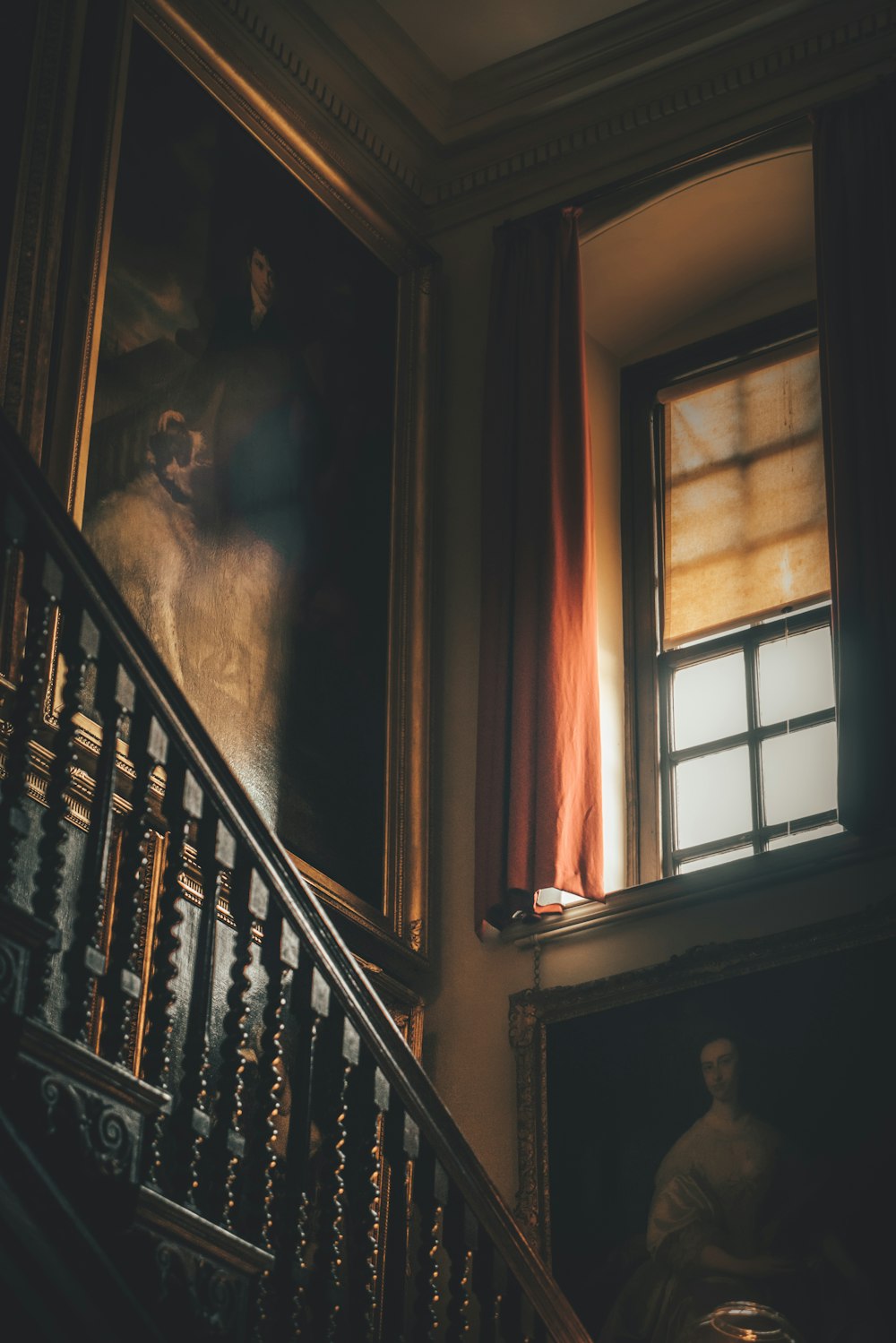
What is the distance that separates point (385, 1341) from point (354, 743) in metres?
3.94

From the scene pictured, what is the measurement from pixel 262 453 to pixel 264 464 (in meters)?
0.05

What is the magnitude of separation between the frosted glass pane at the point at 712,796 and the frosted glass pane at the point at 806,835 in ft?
0.54

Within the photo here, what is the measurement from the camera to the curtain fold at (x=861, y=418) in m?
6.74

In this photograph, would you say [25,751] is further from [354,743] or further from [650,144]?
[650,144]

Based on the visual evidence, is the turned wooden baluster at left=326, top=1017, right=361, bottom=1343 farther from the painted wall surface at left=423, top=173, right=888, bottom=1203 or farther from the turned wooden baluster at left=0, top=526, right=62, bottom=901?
the painted wall surface at left=423, top=173, right=888, bottom=1203

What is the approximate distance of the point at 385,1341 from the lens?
13.3 feet

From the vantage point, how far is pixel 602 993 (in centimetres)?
716

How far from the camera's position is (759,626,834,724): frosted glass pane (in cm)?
793

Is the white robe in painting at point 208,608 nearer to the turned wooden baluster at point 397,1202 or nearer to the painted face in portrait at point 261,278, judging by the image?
the painted face in portrait at point 261,278

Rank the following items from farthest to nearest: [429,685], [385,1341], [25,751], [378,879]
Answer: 1. [429,685]
2. [378,879]
3. [385,1341]
4. [25,751]

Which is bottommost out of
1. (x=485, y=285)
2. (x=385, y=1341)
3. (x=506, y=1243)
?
(x=385, y=1341)

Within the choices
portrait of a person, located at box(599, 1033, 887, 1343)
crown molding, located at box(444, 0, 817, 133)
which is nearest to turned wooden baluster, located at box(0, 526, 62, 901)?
portrait of a person, located at box(599, 1033, 887, 1343)

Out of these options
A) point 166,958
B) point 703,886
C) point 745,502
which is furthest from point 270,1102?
point 745,502

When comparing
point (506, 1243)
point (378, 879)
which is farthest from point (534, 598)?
point (506, 1243)
